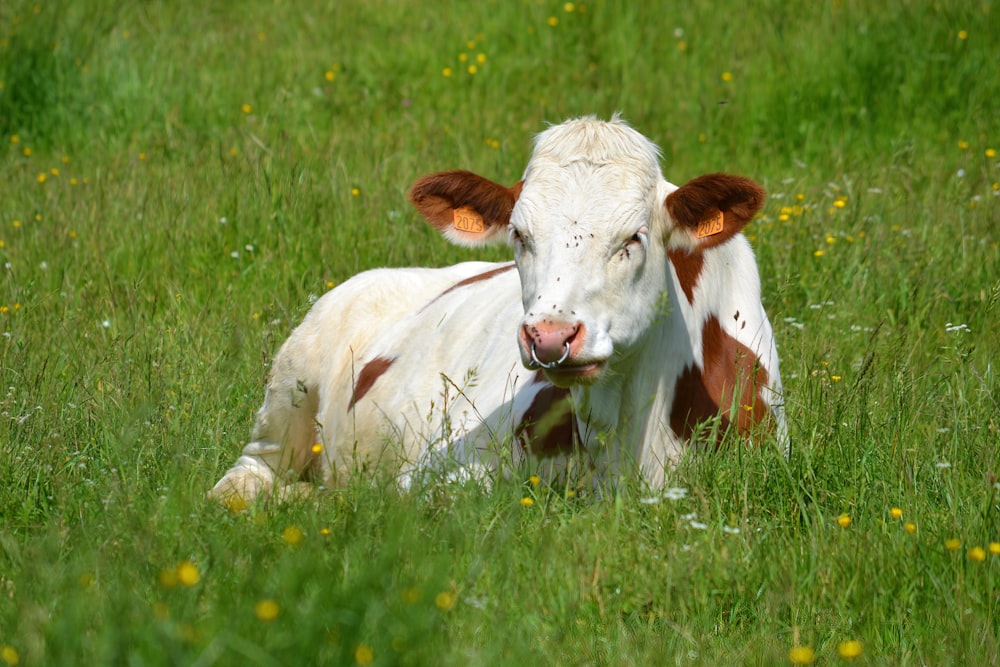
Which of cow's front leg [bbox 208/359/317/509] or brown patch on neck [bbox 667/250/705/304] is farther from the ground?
brown patch on neck [bbox 667/250/705/304]

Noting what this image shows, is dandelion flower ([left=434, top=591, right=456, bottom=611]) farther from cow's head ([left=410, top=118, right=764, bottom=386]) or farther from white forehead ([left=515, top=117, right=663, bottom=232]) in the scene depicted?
white forehead ([left=515, top=117, right=663, bottom=232])

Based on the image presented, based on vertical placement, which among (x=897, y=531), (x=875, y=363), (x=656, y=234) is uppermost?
(x=656, y=234)

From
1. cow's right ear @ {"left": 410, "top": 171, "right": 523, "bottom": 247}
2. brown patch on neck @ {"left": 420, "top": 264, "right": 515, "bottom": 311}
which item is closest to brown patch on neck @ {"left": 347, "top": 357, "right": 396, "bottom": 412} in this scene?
brown patch on neck @ {"left": 420, "top": 264, "right": 515, "bottom": 311}

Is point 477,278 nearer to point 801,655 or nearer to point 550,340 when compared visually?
point 550,340

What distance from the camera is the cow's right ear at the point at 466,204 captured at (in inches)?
170

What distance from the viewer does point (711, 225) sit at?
4164 millimetres

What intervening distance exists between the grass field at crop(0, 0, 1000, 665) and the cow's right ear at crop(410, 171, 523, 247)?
91 centimetres

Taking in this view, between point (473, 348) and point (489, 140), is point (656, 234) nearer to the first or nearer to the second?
point (473, 348)

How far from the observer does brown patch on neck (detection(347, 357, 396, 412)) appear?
539 centimetres

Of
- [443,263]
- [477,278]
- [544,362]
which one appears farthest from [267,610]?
[443,263]

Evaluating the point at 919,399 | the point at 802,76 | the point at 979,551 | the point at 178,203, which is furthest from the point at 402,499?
the point at 802,76

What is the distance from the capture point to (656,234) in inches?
162

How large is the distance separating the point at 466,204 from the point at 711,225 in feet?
2.70

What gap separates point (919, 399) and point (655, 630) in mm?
1792
